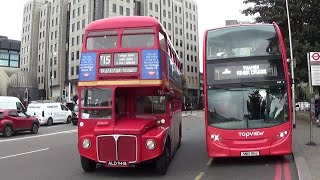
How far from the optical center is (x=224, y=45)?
12.4 meters

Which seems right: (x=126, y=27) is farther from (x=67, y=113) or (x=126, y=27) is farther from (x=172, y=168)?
(x=67, y=113)

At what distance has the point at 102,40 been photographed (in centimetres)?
1123

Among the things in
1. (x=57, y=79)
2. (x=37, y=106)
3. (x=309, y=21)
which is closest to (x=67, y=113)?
(x=37, y=106)

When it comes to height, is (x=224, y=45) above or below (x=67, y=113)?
above

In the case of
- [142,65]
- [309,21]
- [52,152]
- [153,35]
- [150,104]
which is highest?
[309,21]

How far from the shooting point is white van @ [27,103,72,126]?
36000 millimetres

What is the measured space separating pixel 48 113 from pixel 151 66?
2767cm

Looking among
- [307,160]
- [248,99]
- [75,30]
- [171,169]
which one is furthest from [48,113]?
[75,30]

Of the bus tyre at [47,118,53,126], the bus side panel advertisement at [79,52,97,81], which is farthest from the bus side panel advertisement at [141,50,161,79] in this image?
the bus tyre at [47,118,53,126]

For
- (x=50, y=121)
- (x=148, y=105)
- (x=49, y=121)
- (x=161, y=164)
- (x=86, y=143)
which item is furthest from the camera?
(x=50, y=121)

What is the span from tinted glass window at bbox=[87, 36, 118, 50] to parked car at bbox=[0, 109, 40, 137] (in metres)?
14.7

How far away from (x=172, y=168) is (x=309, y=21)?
72.9ft

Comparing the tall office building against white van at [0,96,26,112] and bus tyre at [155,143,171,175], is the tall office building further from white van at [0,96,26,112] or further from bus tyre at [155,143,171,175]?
bus tyre at [155,143,171,175]

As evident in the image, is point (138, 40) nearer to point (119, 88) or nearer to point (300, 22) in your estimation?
point (119, 88)
